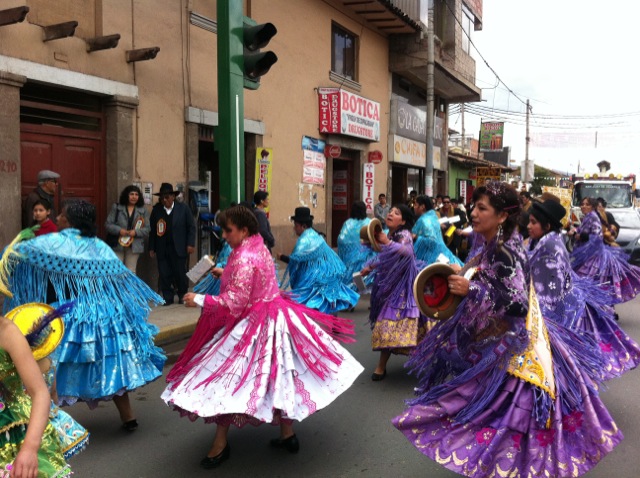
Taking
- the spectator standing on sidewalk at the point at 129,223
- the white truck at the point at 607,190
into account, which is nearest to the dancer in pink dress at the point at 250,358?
the spectator standing on sidewalk at the point at 129,223

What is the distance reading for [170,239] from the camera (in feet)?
29.8

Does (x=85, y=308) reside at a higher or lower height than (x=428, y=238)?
lower

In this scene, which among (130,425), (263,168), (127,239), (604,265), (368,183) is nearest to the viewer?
(130,425)

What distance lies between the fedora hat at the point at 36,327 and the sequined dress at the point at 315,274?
472 cm

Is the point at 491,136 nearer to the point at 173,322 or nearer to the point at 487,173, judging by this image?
the point at 487,173

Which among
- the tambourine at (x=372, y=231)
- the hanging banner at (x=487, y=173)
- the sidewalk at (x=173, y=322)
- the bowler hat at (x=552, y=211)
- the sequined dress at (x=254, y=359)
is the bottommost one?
the sidewalk at (x=173, y=322)

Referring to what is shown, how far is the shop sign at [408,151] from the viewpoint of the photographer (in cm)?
1870

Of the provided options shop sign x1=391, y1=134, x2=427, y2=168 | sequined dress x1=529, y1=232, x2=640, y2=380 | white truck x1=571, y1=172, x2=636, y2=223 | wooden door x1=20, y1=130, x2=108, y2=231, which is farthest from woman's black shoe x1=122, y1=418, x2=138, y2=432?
white truck x1=571, y1=172, x2=636, y2=223

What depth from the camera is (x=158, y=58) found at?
10.0m

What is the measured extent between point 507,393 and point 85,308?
2.69 m

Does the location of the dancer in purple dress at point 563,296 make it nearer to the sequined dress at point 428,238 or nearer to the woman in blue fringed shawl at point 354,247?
the sequined dress at point 428,238

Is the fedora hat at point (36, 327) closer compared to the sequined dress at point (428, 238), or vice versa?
the fedora hat at point (36, 327)

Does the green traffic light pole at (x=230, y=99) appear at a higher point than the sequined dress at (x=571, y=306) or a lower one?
higher

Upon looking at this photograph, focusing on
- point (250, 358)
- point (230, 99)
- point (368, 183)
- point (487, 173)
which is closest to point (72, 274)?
point (250, 358)
